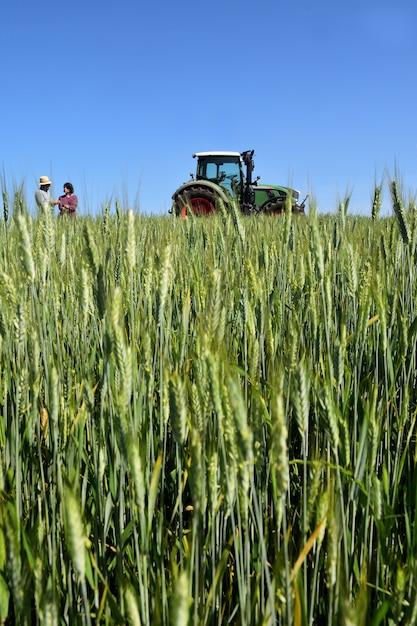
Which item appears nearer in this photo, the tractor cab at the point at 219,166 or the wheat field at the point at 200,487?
the wheat field at the point at 200,487

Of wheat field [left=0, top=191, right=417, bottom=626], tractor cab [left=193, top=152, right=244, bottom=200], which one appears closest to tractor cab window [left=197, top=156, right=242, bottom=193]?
tractor cab [left=193, top=152, right=244, bottom=200]

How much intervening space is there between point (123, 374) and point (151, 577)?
322 millimetres

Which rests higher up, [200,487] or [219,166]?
[219,166]

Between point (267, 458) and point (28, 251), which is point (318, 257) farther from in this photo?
point (28, 251)

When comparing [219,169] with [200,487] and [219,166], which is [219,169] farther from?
[200,487]

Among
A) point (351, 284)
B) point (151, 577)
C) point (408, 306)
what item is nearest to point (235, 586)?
point (151, 577)

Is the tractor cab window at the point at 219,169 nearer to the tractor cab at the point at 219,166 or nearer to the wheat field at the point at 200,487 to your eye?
the tractor cab at the point at 219,166

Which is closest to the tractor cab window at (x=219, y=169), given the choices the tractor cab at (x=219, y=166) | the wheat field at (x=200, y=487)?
the tractor cab at (x=219, y=166)

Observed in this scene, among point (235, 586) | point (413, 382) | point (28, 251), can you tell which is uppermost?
point (28, 251)

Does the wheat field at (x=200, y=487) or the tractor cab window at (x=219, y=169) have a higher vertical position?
the tractor cab window at (x=219, y=169)

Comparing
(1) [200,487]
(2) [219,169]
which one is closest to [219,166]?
(2) [219,169]

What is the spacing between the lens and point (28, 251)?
80 centimetres

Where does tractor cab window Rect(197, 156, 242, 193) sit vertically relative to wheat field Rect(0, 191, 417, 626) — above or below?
above

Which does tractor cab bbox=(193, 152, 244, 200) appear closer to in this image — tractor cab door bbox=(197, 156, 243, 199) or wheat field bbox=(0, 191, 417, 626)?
tractor cab door bbox=(197, 156, 243, 199)
